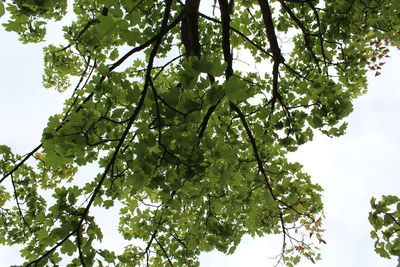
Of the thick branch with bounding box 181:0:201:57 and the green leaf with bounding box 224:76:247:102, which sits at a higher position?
the thick branch with bounding box 181:0:201:57

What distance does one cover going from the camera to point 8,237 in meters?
4.76

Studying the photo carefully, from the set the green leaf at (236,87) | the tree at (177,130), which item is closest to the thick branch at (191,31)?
the tree at (177,130)

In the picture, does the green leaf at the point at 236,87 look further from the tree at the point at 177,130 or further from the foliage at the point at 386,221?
the foliage at the point at 386,221

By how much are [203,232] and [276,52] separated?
2.98m

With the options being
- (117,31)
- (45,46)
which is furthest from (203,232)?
(45,46)

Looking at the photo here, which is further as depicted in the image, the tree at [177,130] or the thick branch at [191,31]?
the thick branch at [191,31]

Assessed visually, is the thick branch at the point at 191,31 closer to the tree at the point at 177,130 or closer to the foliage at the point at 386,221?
the tree at the point at 177,130

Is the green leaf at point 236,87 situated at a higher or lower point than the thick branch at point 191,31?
lower

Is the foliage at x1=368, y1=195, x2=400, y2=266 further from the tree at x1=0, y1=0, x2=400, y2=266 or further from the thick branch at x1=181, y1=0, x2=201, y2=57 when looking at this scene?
the thick branch at x1=181, y1=0, x2=201, y2=57

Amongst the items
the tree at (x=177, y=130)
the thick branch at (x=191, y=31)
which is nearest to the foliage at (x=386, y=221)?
the tree at (x=177, y=130)

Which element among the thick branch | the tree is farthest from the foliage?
the thick branch

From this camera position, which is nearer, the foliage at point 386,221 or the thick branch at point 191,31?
the foliage at point 386,221

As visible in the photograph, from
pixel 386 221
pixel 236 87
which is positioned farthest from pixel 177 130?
pixel 386 221

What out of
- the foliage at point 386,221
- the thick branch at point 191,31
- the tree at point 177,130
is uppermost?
the thick branch at point 191,31
